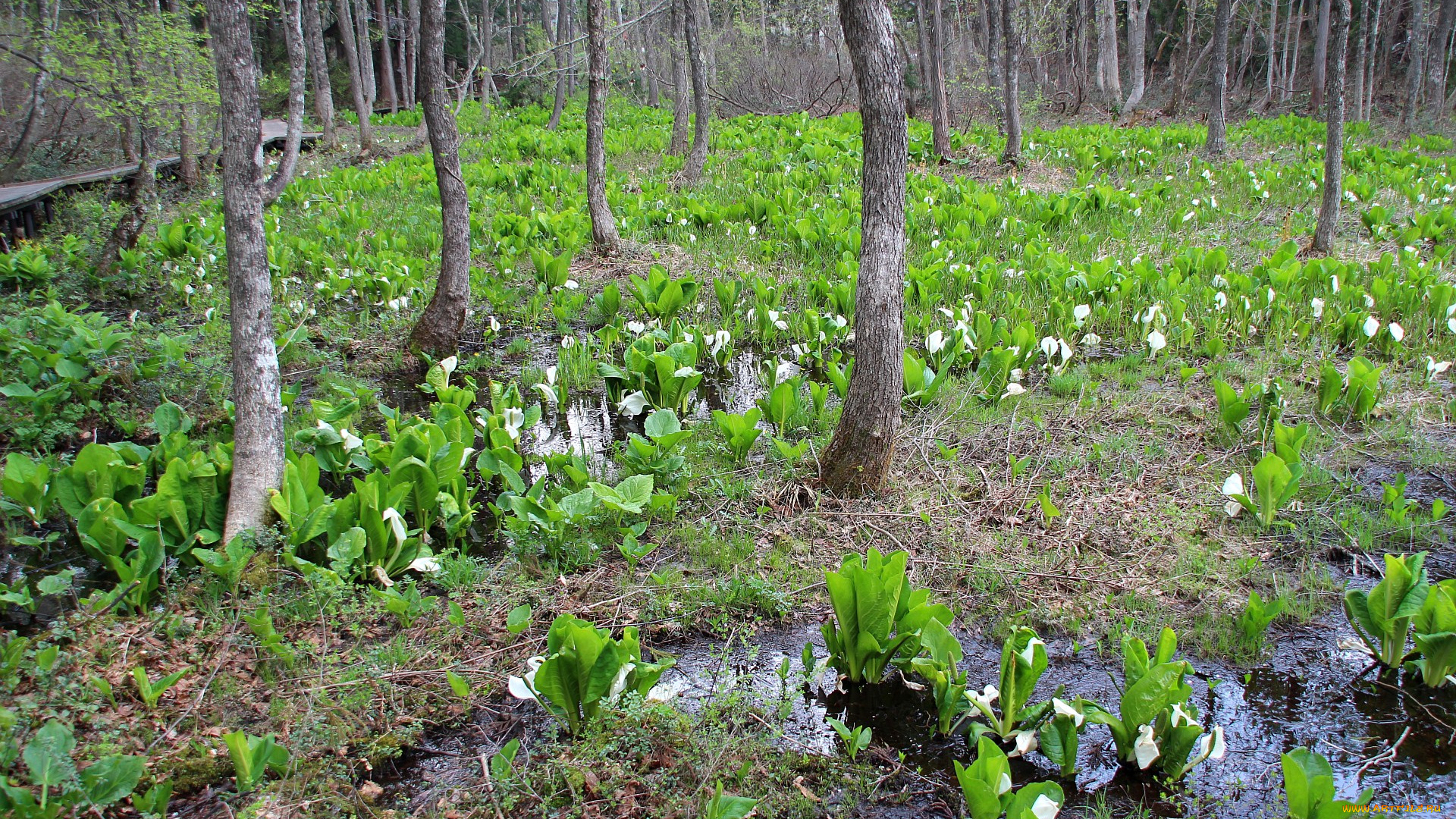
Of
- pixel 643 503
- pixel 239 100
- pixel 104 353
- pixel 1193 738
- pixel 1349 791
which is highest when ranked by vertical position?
pixel 239 100

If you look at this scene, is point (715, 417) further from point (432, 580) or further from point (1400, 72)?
point (1400, 72)

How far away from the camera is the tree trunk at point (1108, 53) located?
2030 centimetres

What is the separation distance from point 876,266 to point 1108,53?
21.1 m

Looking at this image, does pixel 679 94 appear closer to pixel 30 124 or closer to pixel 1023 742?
pixel 30 124

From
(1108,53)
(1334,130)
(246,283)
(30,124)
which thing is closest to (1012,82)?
(1334,130)

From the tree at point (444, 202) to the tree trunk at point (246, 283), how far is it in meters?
2.22

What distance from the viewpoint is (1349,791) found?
2553mm

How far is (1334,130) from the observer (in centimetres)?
754

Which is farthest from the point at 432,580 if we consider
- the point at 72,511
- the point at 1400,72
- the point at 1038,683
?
the point at 1400,72

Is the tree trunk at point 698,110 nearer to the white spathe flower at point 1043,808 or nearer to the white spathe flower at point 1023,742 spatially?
the white spathe flower at point 1023,742

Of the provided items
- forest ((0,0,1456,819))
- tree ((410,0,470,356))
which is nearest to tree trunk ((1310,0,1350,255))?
forest ((0,0,1456,819))

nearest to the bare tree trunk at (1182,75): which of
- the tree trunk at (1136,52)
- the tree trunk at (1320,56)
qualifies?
the tree trunk at (1136,52)

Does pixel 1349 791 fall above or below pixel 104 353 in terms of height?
below

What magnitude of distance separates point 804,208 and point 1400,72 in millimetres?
27481
